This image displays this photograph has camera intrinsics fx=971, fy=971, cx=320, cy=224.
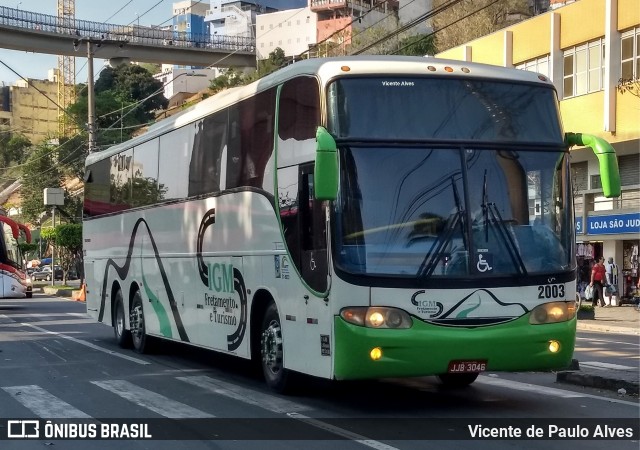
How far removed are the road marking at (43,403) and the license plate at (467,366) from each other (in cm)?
383

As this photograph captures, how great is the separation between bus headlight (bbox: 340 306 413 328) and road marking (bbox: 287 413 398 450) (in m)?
1.03

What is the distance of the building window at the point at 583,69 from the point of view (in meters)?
33.4

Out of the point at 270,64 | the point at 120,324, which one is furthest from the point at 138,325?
the point at 270,64

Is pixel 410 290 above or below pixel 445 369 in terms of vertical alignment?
above

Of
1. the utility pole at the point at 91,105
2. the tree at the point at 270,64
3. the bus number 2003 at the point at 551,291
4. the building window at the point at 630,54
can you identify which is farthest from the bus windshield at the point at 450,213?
the tree at the point at 270,64

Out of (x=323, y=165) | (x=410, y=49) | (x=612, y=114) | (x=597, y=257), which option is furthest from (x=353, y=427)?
(x=410, y=49)

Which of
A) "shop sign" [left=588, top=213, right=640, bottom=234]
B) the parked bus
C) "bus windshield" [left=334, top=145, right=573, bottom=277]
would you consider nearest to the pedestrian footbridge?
the parked bus

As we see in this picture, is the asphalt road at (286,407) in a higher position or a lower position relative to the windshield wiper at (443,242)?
lower

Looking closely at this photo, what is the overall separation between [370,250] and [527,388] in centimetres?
394

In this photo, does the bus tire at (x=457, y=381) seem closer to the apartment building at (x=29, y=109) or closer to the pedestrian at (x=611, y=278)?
the pedestrian at (x=611, y=278)

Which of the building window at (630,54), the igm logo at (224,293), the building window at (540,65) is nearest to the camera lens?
the igm logo at (224,293)

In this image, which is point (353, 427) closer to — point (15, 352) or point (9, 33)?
point (15, 352)

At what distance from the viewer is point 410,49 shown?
68562mm

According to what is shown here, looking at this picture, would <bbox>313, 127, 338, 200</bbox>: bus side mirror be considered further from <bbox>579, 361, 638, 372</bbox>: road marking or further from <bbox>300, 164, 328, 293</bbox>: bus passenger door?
<bbox>579, 361, 638, 372</bbox>: road marking
